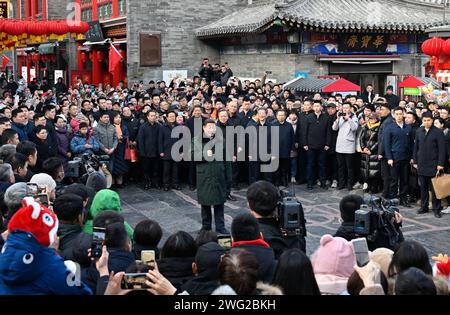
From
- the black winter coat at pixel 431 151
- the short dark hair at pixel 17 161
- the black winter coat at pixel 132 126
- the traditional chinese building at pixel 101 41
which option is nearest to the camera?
the short dark hair at pixel 17 161

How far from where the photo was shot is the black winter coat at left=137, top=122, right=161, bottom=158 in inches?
473

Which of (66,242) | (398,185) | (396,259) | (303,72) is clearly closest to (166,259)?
(66,242)

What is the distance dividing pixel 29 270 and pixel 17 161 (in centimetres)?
395

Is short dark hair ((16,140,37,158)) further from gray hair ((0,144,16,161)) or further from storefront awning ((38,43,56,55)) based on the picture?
storefront awning ((38,43,56,55))

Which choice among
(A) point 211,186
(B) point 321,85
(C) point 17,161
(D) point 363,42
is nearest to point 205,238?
(C) point 17,161

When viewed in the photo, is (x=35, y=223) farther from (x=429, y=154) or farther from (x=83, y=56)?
(x=83, y=56)

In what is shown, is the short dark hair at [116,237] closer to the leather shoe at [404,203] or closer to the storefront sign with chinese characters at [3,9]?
the leather shoe at [404,203]

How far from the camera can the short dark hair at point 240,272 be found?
352cm

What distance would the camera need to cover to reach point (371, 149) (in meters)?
11.3

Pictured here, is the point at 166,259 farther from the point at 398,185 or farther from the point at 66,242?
the point at 398,185

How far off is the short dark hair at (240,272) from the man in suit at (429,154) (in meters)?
6.99

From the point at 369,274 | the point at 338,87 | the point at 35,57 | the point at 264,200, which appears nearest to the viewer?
the point at 369,274

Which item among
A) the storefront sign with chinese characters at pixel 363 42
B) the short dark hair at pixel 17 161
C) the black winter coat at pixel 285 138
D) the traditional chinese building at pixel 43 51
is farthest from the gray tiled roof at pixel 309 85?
the traditional chinese building at pixel 43 51

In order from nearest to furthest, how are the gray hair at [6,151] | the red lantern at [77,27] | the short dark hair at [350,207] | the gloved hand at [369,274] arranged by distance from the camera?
the gloved hand at [369,274], the short dark hair at [350,207], the gray hair at [6,151], the red lantern at [77,27]
